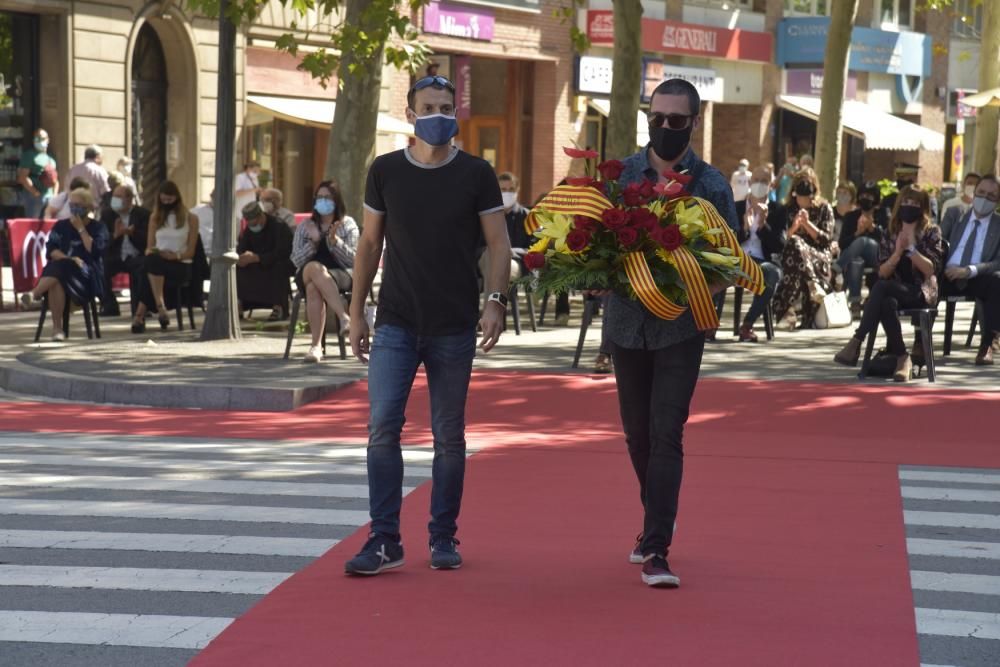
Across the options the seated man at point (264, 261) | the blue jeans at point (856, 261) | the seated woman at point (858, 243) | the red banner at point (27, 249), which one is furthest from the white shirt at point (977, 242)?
the red banner at point (27, 249)

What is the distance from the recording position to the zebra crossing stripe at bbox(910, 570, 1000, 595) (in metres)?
6.94

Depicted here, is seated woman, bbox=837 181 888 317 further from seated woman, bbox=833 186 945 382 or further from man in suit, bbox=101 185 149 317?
man in suit, bbox=101 185 149 317

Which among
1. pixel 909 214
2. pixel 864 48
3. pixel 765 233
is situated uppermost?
pixel 864 48

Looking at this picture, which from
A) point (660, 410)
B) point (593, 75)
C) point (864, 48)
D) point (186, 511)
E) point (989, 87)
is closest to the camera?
point (660, 410)

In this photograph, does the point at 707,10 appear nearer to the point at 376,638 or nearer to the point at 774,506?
the point at 774,506

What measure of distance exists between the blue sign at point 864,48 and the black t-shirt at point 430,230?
4119 cm

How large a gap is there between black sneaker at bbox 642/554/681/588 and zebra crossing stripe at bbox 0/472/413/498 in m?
2.51

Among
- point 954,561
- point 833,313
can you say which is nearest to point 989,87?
point 833,313

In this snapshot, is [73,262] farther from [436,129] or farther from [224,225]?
[436,129]

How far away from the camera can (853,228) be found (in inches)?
843

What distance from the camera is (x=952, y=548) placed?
7816 mm

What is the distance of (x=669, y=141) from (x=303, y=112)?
85.0ft

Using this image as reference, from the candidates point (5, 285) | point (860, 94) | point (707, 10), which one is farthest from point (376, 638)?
point (860, 94)

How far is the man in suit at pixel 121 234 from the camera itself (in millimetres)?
19484
